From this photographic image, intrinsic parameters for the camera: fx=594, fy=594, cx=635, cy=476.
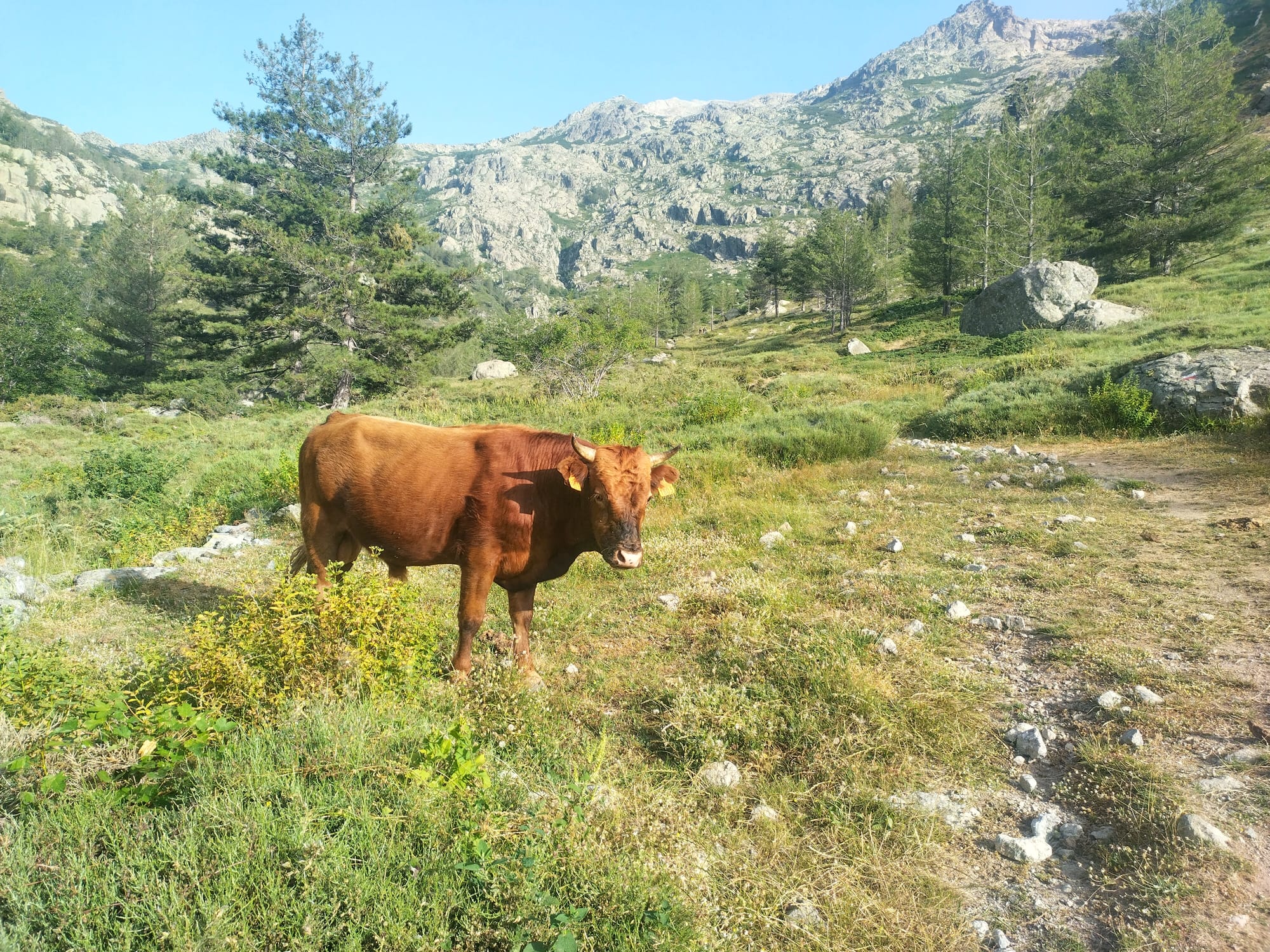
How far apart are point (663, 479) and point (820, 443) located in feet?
27.6

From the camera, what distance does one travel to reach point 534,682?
195 inches

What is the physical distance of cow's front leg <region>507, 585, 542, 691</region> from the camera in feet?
16.8

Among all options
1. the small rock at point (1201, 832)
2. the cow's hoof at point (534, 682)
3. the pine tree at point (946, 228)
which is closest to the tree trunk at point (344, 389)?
the cow's hoof at point (534, 682)

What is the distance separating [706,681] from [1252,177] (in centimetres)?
4361

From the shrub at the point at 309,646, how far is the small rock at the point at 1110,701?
485 centimetres

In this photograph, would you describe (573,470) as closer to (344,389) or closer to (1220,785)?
(1220,785)

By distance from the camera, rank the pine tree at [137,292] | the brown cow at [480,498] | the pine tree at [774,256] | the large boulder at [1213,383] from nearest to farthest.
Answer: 1. the brown cow at [480,498]
2. the large boulder at [1213,383]
3. the pine tree at [137,292]
4. the pine tree at [774,256]

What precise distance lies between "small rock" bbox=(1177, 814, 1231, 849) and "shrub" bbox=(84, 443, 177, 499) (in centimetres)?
1435

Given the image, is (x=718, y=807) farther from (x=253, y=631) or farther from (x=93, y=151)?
(x=93, y=151)

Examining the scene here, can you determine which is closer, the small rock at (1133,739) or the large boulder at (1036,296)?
the small rock at (1133,739)

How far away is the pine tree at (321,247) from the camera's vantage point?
28906mm

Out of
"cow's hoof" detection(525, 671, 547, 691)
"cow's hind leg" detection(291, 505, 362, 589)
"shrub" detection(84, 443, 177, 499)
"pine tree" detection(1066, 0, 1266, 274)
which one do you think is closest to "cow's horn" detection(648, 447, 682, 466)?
"cow's hoof" detection(525, 671, 547, 691)

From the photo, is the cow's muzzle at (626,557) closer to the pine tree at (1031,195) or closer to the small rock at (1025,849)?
the small rock at (1025,849)

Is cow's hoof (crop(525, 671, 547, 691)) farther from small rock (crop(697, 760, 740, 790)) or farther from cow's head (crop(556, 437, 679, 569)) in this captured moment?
small rock (crop(697, 760, 740, 790))
